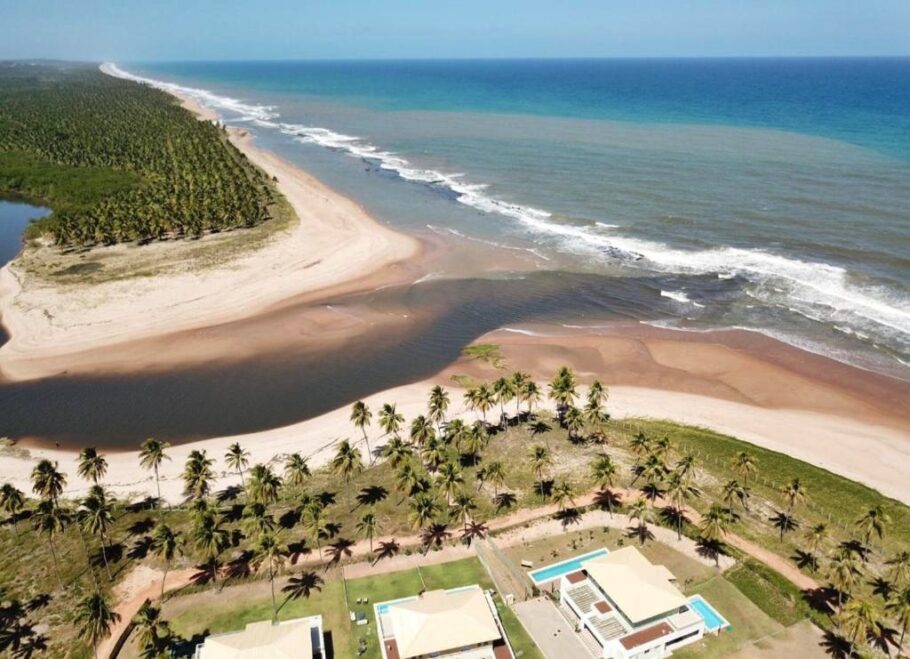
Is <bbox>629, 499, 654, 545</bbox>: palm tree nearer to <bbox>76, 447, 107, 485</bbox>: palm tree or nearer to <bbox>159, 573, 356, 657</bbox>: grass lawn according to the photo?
<bbox>159, 573, 356, 657</bbox>: grass lawn

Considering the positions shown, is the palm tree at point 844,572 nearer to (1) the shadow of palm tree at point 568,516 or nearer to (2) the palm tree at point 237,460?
(1) the shadow of palm tree at point 568,516

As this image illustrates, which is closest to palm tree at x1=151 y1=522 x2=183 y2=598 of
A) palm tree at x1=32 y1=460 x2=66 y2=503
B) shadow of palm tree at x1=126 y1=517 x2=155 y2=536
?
shadow of palm tree at x1=126 y1=517 x2=155 y2=536

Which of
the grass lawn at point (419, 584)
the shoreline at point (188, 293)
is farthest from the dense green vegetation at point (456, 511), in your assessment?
the shoreline at point (188, 293)

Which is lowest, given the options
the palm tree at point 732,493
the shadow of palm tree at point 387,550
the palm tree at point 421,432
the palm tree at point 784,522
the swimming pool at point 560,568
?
the shadow of palm tree at point 387,550

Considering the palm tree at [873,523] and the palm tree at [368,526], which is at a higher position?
the palm tree at [873,523]

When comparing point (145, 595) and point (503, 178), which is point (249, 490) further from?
point (503, 178)

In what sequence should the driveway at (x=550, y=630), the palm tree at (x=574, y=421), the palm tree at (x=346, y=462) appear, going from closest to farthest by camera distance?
1. the driveway at (x=550, y=630)
2. the palm tree at (x=346, y=462)
3. the palm tree at (x=574, y=421)
